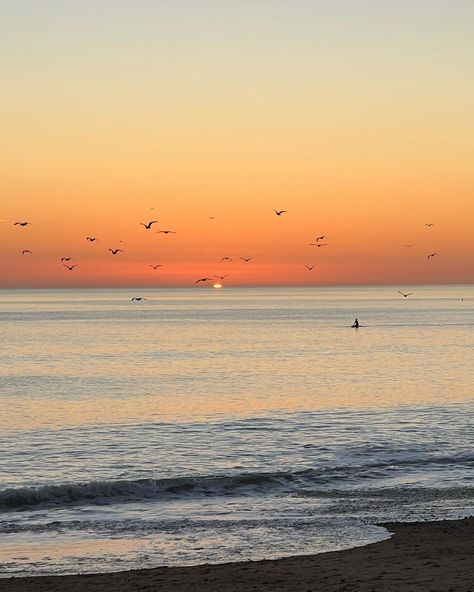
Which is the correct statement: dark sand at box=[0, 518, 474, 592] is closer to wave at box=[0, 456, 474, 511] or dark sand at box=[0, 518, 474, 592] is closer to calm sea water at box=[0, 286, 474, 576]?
calm sea water at box=[0, 286, 474, 576]

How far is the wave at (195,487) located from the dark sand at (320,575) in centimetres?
819

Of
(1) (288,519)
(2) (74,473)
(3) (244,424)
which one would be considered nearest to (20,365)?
(3) (244,424)

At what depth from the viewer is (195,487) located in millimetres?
29297

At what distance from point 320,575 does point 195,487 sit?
11540 millimetres

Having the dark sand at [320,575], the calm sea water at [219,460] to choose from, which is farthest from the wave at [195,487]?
the dark sand at [320,575]

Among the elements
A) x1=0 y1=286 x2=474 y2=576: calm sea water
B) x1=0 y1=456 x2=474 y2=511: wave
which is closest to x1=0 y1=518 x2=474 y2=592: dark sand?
x1=0 y1=286 x2=474 y2=576: calm sea water

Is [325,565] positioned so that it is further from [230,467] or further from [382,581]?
[230,467]

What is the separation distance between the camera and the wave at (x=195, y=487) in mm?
27766

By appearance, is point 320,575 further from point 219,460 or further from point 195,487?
point 219,460

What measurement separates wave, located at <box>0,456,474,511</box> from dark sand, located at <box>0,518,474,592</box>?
819 centimetres

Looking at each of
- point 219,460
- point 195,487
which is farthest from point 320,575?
point 219,460

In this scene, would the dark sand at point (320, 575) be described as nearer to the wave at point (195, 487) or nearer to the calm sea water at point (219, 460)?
the calm sea water at point (219, 460)

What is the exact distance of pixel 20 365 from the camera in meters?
86.6

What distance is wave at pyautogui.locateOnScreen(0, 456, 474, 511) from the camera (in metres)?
27.8
